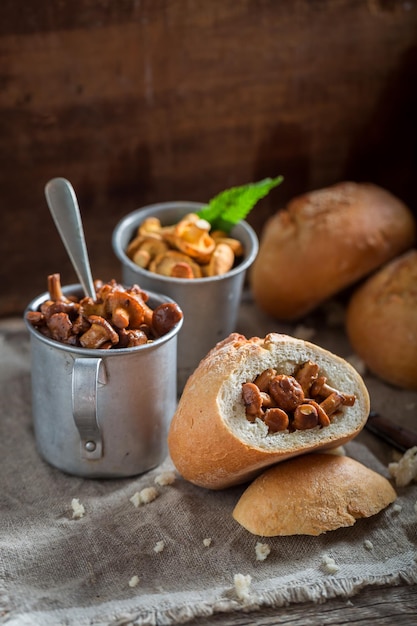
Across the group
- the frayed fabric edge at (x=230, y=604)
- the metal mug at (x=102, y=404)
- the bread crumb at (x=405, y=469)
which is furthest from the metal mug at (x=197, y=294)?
the frayed fabric edge at (x=230, y=604)

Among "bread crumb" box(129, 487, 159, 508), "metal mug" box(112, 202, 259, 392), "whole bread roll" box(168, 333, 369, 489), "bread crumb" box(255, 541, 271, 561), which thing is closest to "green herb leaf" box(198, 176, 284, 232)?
"metal mug" box(112, 202, 259, 392)

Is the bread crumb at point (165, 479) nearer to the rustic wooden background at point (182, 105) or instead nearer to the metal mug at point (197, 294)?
the metal mug at point (197, 294)

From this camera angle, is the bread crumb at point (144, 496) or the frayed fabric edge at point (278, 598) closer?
the frayed fabric edge at point (278, 598)

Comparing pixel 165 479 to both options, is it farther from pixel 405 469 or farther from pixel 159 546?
pixel 405 469

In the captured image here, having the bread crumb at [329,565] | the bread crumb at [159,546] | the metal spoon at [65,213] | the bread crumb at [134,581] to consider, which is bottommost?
the bread crumb at [159,546]

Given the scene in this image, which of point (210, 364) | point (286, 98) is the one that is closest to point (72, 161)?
point (286, 98)

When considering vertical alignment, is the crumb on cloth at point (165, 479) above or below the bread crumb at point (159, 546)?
below

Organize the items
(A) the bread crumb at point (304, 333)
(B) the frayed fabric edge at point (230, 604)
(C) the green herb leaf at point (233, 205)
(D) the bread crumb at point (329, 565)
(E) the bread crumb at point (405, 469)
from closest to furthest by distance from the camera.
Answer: (B) the frayed fabric edge at point (230, 604), (D) the bread crumb at point (329, 565), (E) the bread crumb at point (405, 469), (C) the green herb leaf at point (233, 205), (A) the bread crumb at point (304, 333)
